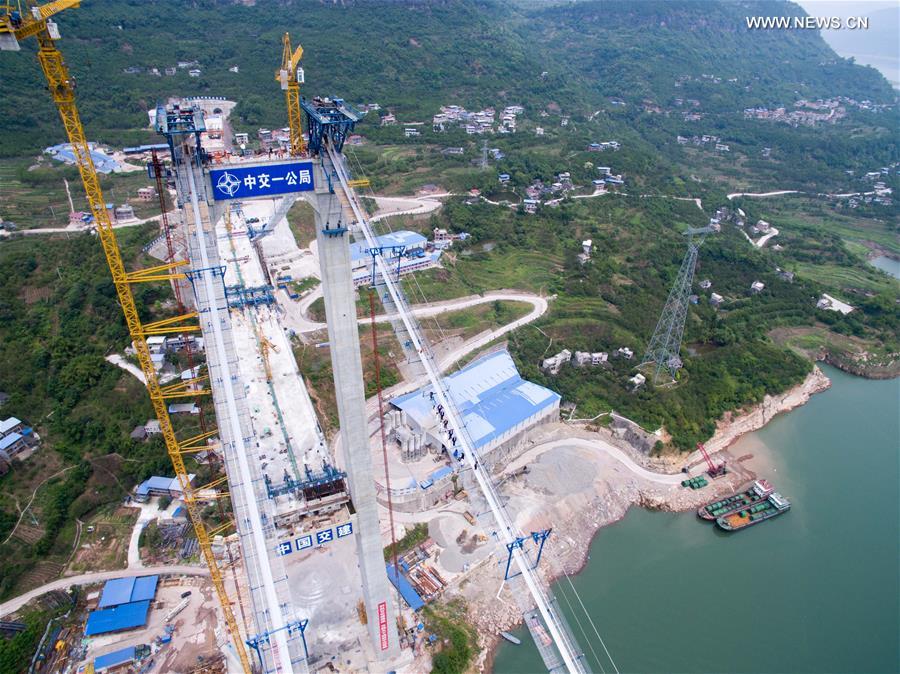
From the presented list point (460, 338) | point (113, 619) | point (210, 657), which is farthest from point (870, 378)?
point (113, 619)

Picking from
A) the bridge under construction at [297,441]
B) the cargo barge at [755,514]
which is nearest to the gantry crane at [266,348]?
the bridge under construction at [297,441]

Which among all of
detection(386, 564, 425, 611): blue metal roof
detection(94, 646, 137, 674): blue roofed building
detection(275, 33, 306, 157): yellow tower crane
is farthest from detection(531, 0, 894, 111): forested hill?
detection(94, 646, 137, 674): blue roofed building

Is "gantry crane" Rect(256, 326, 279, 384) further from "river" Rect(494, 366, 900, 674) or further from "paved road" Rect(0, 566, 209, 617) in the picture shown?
"river" Rect(494, 366, 900, 674)

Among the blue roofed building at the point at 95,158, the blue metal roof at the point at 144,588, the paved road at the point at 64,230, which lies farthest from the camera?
the blue roofed building at the point at 95,158

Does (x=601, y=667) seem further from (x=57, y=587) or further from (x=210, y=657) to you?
(x=57, y=587)

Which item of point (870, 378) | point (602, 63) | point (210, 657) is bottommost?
point (870, 378)

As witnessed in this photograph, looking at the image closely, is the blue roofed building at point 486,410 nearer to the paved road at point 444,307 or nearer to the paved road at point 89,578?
the paved road at point 444,307

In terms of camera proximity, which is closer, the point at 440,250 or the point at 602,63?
the point at 440,250
